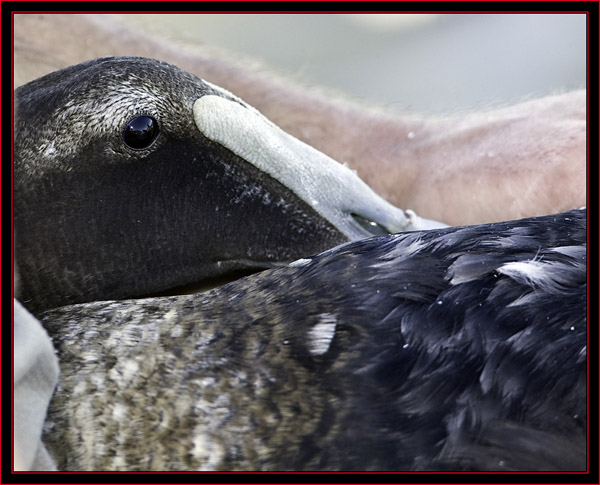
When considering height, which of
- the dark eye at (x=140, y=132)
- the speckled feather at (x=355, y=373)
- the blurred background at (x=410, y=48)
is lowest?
the speckled feather at (x=355, y=373)

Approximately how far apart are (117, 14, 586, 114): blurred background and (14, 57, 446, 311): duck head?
0.85m

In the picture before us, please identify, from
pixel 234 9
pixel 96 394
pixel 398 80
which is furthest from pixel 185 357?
pixel 398 80

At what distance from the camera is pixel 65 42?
145 centimetres

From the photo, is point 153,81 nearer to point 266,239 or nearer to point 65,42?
point 266,239

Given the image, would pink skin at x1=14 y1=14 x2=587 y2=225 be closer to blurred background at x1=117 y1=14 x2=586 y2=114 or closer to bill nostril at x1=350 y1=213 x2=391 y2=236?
blurred background at x1=117 y1=14 x2=586 y2=114

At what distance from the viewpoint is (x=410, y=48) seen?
2.08 m

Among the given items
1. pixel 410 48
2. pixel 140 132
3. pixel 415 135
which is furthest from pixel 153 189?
pixel 410 48

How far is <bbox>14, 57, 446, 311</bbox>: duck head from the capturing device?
2.42ft

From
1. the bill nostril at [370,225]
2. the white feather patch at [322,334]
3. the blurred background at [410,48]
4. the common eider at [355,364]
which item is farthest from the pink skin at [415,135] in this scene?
the white feather patch at [322,334]

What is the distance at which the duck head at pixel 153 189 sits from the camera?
29.0 inches

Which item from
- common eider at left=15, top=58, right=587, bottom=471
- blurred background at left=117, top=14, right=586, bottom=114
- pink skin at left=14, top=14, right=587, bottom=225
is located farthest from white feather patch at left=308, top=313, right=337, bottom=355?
blurred background at left=117, top=14, right=586, bottom=114

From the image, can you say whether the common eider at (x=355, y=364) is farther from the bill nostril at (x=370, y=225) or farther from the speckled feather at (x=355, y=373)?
the bill nostril at (x=370, y=225)

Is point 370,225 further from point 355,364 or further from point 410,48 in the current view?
point 410,48

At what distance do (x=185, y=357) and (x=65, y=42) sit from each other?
109 cm
